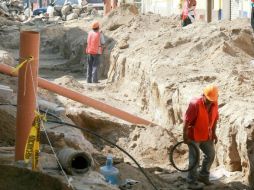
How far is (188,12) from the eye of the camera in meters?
19.3

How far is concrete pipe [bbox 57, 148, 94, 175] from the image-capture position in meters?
5.96

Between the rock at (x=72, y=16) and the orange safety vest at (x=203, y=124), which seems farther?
the rock at (x=72, y=16)

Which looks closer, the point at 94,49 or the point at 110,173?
the point at 110,173

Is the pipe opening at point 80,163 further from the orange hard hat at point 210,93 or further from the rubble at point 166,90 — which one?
the orange hard hat at point 210,93

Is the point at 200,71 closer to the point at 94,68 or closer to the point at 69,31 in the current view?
the point at 94,68

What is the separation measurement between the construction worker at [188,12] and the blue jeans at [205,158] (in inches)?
425

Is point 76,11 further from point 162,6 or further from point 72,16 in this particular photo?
point 162,6

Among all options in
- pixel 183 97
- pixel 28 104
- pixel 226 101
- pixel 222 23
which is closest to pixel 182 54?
pixel 222 23

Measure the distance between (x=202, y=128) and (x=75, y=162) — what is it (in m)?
2.93

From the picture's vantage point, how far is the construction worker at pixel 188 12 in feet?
62.6

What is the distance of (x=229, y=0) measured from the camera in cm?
2661

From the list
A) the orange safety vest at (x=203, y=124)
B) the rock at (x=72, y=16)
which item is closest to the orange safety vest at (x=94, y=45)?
the orange safety vest at (x=203, y=124)

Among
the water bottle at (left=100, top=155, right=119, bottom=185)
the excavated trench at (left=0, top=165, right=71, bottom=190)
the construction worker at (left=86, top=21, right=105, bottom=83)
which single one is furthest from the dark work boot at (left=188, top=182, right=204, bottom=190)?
the construction worker at (left=86, top=21, right=105, bottom=83)

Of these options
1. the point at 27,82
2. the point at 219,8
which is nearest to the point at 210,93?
the point at 27,82
